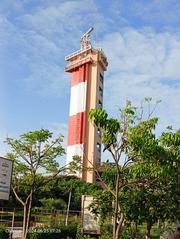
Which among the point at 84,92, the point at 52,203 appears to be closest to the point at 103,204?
the point at 52,203

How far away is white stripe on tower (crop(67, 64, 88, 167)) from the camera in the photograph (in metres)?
54.8

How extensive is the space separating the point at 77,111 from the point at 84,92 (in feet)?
9.23

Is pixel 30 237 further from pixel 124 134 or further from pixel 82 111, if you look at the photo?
pixel 82 111

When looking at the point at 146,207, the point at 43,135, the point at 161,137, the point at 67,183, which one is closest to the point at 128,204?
the point at 146,207

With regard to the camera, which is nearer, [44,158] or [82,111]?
[44,158]

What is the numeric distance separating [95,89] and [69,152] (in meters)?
9.49

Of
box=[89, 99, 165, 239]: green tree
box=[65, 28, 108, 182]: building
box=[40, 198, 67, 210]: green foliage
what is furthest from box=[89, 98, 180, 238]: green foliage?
box=[65, 28, 108, 182]: building

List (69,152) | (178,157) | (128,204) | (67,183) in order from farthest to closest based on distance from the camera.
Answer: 1. (69,152)
2. (67,183)
3. (128,204)
4. (178,157)

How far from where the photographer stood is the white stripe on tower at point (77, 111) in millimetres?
54803

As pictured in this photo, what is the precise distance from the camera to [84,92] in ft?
189

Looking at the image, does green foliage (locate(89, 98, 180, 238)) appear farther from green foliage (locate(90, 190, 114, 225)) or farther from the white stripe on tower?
the white stripe on tower

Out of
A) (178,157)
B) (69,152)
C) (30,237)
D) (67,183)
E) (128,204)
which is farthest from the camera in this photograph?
(69,152)

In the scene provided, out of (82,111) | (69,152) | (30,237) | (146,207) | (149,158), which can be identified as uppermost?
(82,111)

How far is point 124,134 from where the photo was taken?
11.5 m
